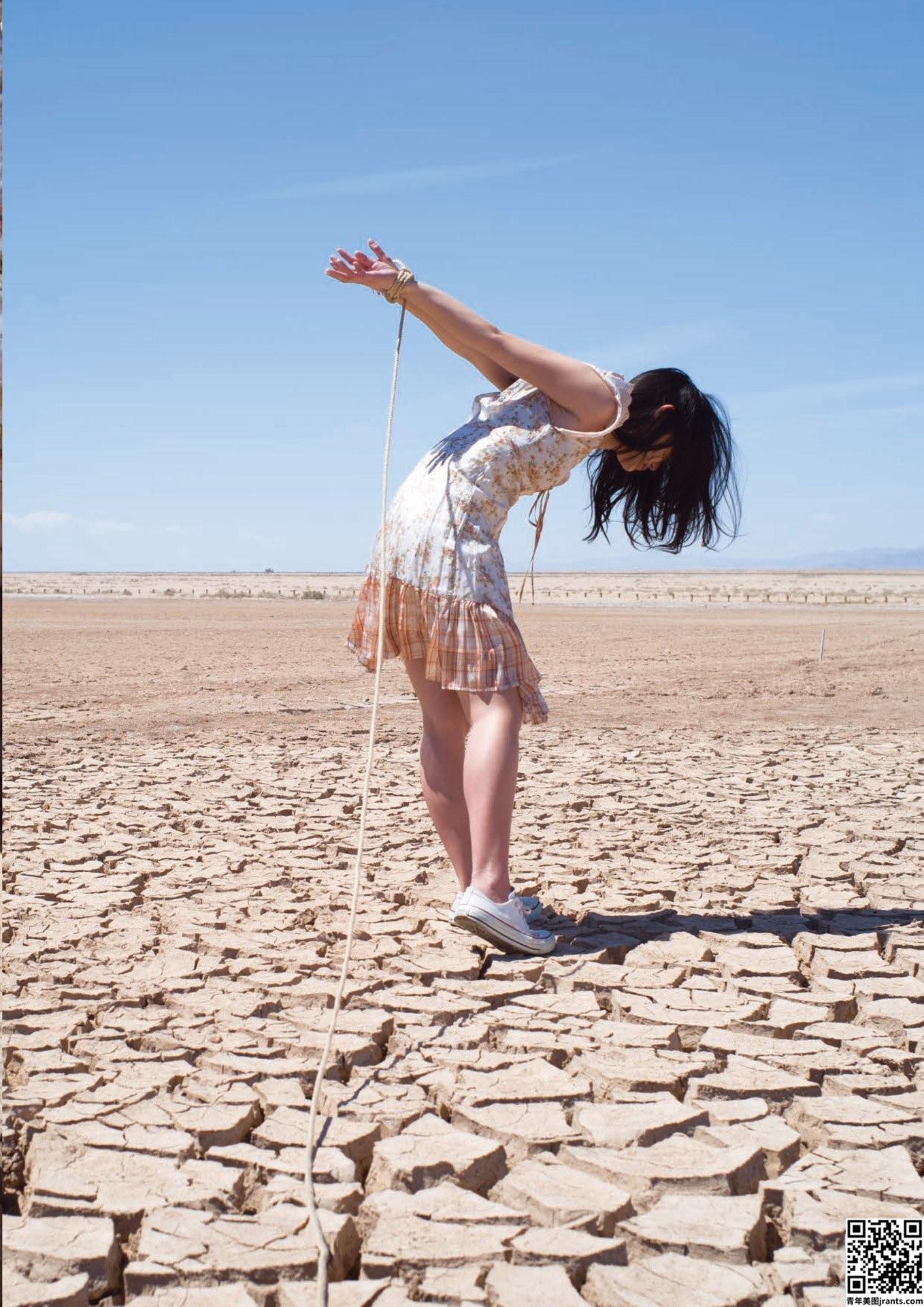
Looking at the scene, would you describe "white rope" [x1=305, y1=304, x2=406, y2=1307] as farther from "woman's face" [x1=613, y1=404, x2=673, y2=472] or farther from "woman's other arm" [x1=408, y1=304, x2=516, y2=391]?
"woman's face" [x1=613, y1=404, x2=673, y2=472]

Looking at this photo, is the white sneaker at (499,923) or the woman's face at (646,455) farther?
Answer: the woman's face at (646,455)

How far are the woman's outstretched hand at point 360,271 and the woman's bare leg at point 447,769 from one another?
2.71ft

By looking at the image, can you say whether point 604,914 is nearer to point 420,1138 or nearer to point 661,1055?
point 661,1055

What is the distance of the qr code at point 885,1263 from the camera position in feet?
5.00

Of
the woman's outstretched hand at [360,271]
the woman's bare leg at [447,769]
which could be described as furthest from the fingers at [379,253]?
the woman's bare leg at [447,769]

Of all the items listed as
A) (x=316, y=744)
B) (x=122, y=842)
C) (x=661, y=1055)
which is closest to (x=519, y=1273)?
(x=661, y=1055)

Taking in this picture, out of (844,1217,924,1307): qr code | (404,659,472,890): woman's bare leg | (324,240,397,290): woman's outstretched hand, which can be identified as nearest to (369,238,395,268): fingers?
(324,240,397,290): woman's outstretched hand

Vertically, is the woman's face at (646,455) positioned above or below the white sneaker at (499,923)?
above

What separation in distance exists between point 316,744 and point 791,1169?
4345 mm

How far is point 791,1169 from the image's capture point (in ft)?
5.84

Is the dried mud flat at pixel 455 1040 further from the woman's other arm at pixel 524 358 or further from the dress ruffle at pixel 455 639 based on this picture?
the woman's other arm at pixel 524 358

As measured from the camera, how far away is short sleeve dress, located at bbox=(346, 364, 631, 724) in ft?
8.53

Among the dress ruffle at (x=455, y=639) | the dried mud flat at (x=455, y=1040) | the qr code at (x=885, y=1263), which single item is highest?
the dress ruffle at (x=455, y=639)

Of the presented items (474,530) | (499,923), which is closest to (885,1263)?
(499,923)
